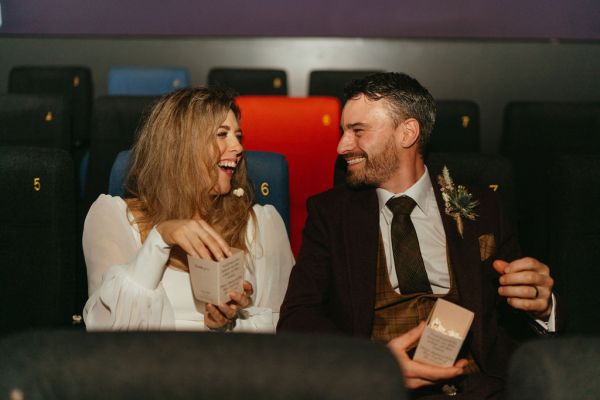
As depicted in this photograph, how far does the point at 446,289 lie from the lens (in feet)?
5.94

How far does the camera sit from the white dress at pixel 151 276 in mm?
1681

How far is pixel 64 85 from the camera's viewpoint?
4105 mm

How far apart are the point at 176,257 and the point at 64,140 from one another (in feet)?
3.72

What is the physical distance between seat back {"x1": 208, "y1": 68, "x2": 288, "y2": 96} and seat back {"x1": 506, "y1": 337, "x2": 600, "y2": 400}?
11.0 ft

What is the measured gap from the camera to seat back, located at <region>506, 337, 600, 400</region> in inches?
30.5

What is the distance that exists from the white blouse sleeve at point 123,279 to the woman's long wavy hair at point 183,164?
0.10 metres

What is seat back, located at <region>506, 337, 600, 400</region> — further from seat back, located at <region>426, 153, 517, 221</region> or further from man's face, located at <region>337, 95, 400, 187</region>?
seat back, located at <region>426, 153, 517, 221</region>

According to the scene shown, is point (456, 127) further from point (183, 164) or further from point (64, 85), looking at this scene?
point (64, 85)

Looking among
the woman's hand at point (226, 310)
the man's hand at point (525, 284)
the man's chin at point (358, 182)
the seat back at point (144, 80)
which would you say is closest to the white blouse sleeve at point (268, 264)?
the woman's hand at point (226, 310)

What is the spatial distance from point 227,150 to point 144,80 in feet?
8.37

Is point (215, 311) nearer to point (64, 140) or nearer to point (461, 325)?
point (461, 325)

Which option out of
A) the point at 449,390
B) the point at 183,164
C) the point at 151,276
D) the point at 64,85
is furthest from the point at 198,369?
the point at 64,85

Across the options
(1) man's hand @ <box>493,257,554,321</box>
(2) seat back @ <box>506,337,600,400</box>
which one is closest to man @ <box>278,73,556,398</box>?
(1) man's hand @ <box>493,257,554,321</box>

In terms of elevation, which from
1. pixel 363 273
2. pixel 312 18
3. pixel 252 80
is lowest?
pixel 363 273
